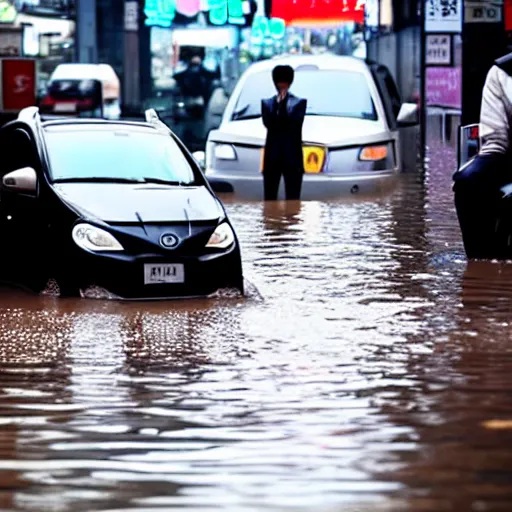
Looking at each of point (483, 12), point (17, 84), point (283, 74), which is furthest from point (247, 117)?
point (17, 84)

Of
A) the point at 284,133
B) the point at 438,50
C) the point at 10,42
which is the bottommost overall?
the point at 284,133

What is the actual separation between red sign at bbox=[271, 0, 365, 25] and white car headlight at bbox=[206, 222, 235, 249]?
24542mm

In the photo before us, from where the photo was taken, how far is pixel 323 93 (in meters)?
22.2

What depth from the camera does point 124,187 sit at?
524 inches

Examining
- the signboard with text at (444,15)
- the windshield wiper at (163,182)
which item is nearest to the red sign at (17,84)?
the signboard with text at (444,15)

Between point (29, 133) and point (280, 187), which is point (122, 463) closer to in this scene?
point (29, 133)

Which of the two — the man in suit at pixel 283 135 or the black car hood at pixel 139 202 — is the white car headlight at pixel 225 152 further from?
the black car hood at pixel 139 202

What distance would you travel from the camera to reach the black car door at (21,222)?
12969 mm

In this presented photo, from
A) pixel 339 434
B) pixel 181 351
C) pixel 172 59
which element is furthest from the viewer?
pixel 172 59

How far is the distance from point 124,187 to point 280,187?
26.2ft

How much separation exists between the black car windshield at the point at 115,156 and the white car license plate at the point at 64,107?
19.6m

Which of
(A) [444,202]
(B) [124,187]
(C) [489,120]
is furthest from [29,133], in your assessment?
(A) [444,202]

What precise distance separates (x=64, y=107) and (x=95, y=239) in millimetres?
22410

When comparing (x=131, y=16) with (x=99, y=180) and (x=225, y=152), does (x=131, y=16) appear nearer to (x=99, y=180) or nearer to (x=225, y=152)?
(x=225, y=152)
